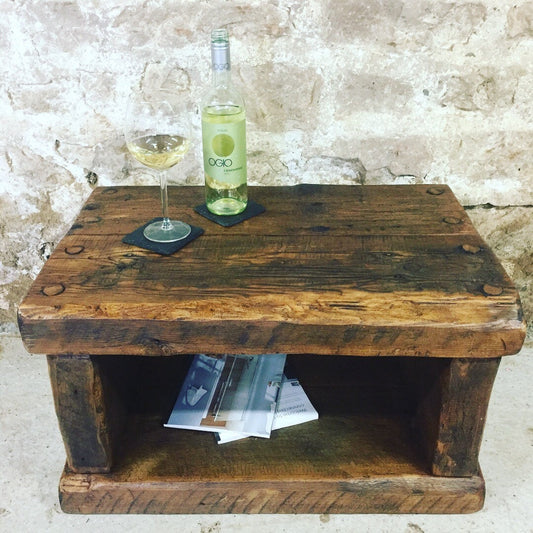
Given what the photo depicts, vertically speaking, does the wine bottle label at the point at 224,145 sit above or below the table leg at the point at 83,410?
above

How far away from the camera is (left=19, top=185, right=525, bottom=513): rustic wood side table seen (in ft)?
2.95

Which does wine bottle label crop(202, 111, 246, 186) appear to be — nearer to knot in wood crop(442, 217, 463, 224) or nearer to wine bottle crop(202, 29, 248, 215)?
wine bottle crop(202, 29, 248, 215)

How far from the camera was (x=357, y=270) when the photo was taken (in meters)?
0.99

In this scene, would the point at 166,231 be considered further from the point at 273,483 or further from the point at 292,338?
the point at 273,483

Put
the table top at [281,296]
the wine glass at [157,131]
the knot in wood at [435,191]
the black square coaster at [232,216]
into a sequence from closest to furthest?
the table top at [281,296] → the wine glass at [157,131] → the black square coaster at [232,216] → the knot in wood at [435,191]

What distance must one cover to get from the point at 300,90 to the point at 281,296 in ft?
1.82

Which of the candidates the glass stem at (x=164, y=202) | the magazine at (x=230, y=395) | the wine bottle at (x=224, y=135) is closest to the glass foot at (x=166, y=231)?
the glass stem at (x=164, y=202)

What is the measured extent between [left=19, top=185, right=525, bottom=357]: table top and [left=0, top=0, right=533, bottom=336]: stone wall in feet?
0.95

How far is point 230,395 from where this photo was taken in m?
1.25

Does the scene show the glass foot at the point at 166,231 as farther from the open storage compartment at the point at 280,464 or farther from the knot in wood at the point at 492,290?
the knot in wood at the point at 492,290

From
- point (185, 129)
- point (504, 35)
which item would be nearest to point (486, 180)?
point (504, 35)

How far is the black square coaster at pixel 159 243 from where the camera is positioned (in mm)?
1048

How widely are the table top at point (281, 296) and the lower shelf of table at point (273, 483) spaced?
0.27m

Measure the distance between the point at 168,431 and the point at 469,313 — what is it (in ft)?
1.99
